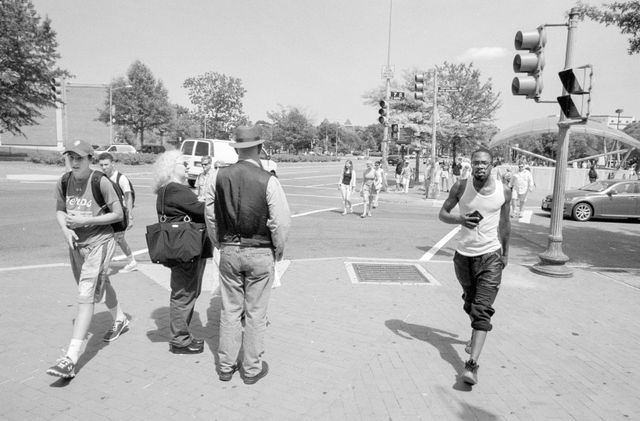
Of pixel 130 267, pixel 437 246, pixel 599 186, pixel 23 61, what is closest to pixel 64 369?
pixel 130 267

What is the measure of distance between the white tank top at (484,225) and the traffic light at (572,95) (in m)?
3.62

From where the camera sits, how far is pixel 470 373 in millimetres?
3559

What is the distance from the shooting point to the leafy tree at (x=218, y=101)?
54.9m

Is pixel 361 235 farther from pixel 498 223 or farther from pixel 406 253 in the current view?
pixel 498 223

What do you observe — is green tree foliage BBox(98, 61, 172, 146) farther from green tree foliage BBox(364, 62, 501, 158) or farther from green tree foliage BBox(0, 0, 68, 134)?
green tree foliage BBox(364, 62, 501, 158)

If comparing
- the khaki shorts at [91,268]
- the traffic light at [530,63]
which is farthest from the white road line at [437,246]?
the khaki shorts at [91,268]

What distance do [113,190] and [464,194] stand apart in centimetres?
302

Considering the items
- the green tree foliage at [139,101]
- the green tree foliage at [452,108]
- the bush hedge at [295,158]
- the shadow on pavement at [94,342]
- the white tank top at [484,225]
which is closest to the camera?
the shadow on pavement at [94,342]

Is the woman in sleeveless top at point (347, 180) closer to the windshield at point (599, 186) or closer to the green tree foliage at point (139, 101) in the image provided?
the windshield at point (599, 186)

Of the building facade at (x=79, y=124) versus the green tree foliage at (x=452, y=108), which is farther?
the building facade at (x=79, y=124)

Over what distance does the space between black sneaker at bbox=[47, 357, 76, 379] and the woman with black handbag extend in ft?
2.65

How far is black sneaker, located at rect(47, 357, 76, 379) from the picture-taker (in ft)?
11.0

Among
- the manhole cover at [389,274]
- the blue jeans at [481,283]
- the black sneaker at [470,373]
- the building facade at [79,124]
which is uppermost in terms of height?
the building facade at [79,124]

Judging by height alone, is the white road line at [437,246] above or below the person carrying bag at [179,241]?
below
